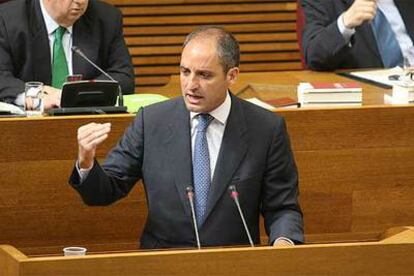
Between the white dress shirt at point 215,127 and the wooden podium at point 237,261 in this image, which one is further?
the white dress shirt at point 215,127

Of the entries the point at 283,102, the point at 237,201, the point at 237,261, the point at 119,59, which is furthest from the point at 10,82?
the point at 237,261

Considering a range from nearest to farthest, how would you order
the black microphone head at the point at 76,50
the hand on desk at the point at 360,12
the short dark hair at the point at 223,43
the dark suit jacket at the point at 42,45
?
the short dark hair at the point at 223,43, the black microphone head at the point at 76,50, the dark suit jacket at the point at 42,45, the hand on desk at the point at 360,12

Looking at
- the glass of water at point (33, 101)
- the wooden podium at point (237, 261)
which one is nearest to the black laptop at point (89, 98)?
the glass of water at point (33, 101)

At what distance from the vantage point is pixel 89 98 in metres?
3.74

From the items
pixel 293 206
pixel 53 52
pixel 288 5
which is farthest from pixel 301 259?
pixel 288 5

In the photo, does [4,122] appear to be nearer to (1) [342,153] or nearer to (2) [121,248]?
(2) [121,248]

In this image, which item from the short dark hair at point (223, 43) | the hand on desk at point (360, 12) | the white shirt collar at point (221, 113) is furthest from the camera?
the hand on desk at point (360, 12)

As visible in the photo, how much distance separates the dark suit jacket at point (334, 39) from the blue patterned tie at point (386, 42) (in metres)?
0.06

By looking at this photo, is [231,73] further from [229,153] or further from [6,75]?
[6,75]

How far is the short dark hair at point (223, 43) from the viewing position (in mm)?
3180

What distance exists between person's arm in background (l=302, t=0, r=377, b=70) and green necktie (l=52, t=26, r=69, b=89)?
103 cm

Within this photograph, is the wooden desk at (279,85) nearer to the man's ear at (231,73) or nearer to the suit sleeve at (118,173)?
the man's ear at (231,73)

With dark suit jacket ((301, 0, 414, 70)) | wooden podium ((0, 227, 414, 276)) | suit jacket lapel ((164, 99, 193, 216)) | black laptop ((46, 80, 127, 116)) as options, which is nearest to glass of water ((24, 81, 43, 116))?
black laptop ((46, 80, 127, 116))

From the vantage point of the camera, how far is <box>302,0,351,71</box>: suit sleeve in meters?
4.69
